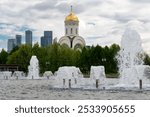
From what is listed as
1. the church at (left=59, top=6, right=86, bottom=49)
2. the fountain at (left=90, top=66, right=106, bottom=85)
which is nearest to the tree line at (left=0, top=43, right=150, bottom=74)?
the church at (left=59, top=6, right=86, bottom=49)

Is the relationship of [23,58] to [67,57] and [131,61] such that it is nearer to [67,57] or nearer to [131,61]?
[67,57]

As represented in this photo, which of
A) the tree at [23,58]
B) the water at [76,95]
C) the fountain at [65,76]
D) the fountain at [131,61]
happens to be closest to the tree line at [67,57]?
the tree at [23,58]

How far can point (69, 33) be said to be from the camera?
119062mm

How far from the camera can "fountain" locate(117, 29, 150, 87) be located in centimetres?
3094

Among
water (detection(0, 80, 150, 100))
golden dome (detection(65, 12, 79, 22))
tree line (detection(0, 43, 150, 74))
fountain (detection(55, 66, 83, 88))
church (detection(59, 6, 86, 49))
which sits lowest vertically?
water (detection(0, 80, 150, 100))

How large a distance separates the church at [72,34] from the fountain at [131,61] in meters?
83.1

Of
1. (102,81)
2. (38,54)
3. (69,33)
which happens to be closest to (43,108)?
(102,81)

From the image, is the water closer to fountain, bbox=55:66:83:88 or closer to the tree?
fountain, bbox=55:66:83:88

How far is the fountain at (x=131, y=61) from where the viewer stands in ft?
102

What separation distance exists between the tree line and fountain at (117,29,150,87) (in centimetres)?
4181

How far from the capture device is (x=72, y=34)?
118875 millimetres

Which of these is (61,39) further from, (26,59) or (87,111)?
(87,111)

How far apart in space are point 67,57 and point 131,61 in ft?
169

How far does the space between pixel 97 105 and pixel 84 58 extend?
66972 mm
